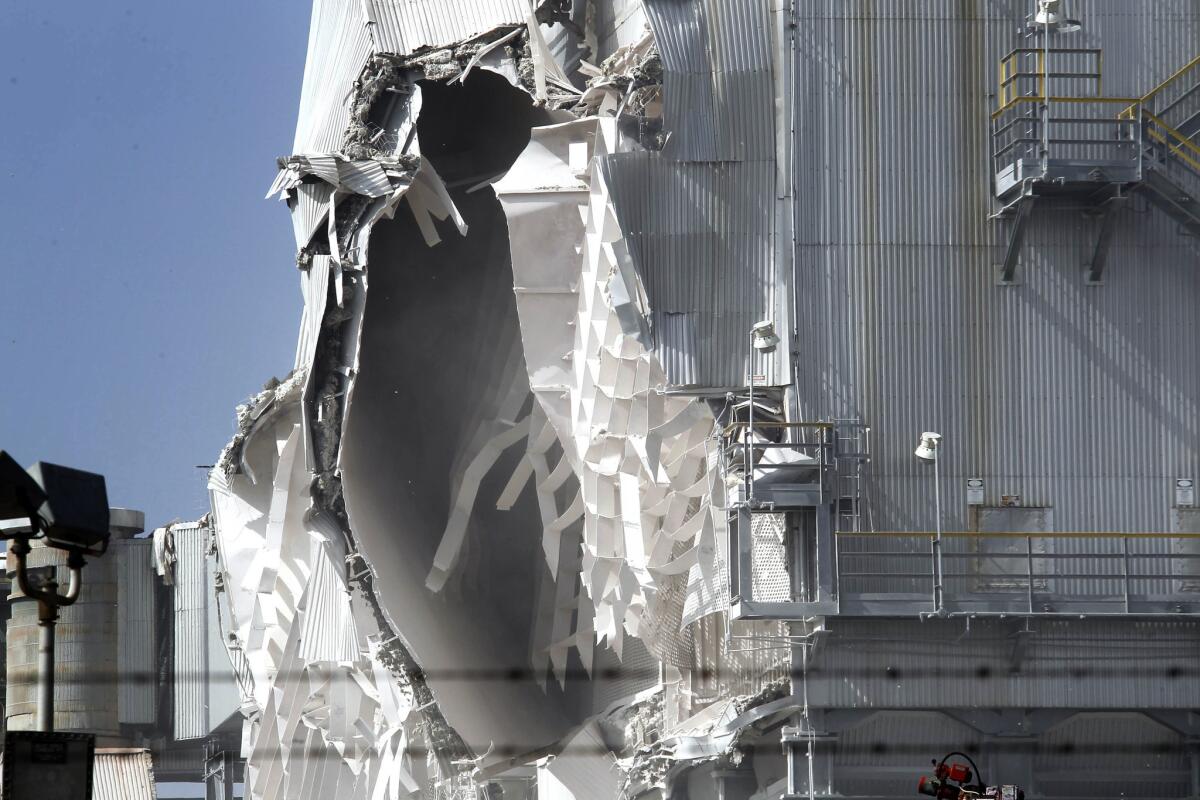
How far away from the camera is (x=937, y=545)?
1141 inches

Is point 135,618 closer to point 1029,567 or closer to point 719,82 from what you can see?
point 719,82

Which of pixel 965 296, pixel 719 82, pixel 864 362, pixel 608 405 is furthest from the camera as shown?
pixel 608 405

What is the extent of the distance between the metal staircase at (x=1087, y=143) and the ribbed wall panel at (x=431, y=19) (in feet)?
31.3

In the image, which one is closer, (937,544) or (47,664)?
(47,664)

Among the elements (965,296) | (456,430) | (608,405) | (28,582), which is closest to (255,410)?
(456,430)

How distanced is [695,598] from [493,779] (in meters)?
7.09

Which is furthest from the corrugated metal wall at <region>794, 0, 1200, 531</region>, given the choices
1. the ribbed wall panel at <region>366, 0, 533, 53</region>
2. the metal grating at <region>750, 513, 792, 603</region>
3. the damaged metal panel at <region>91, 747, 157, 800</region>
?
the damaged metal panel at <region>91, 747, 157, 800</region>

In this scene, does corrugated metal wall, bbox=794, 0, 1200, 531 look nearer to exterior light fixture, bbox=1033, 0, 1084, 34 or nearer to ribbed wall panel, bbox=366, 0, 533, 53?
exterior light fixture, bbox=1033, 0, 1084, 34

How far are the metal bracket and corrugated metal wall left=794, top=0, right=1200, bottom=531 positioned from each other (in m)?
0.14

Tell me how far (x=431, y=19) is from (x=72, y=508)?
22541mm

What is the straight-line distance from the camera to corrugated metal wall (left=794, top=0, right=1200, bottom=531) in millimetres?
29828

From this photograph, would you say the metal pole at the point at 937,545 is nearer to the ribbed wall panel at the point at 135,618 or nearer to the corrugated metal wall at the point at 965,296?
the corrugated metal wall at the point at 965,296

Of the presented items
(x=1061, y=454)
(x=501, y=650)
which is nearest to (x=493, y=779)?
(x=501, y=650)

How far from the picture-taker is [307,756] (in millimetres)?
38000
